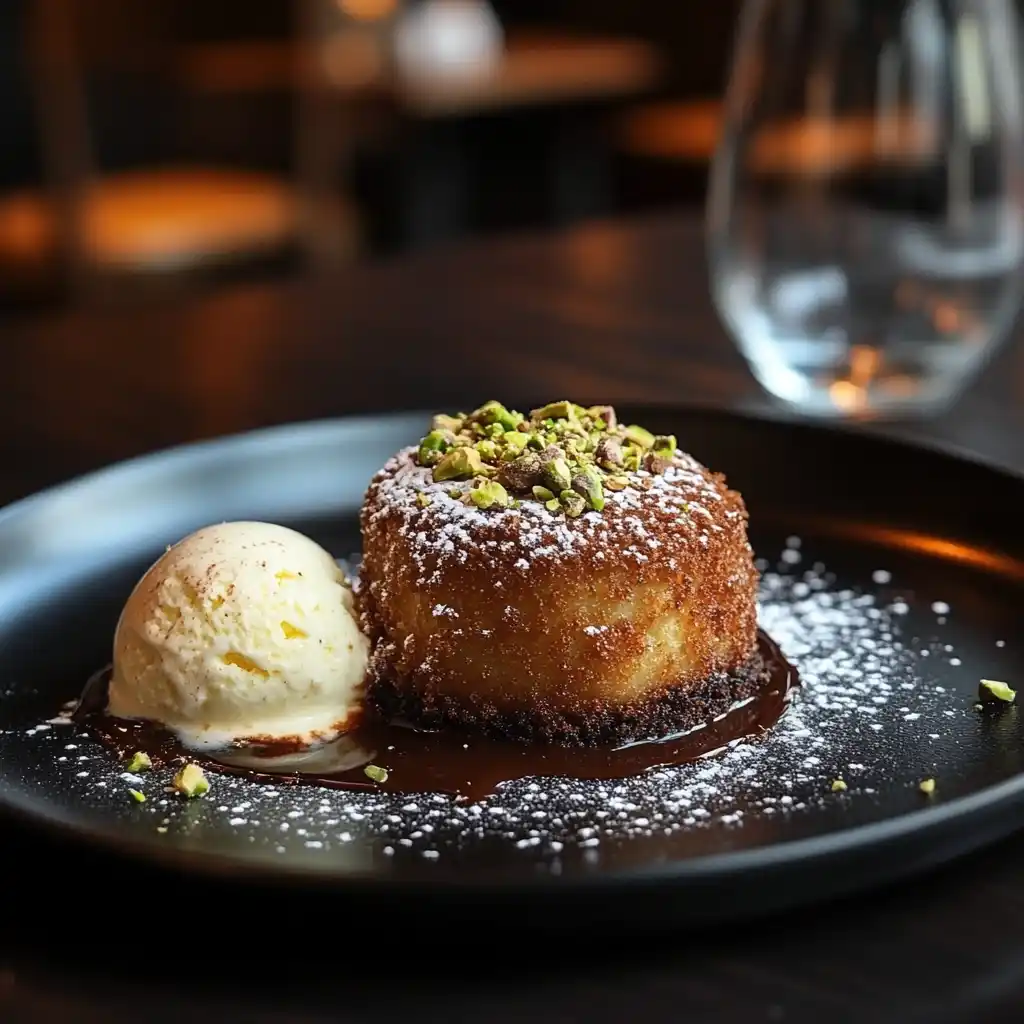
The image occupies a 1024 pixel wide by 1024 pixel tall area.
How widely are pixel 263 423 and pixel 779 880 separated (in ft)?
3.64

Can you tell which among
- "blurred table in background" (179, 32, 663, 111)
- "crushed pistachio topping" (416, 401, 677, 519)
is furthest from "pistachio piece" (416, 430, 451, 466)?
"blurred table in background" (179, 32, 663, 111)

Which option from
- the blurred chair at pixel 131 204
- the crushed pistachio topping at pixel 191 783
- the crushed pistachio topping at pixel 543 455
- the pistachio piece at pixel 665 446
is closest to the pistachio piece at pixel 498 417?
the crushed pistachio topping at pixel 543 455

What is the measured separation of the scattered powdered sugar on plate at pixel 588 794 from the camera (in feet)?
2.83

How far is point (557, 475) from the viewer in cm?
105

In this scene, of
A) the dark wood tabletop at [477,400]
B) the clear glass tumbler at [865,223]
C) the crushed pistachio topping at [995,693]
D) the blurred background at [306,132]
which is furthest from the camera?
the blurred background at [306,132]

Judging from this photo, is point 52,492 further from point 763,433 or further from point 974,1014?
point 974,1014

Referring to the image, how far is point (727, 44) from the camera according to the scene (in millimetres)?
5812

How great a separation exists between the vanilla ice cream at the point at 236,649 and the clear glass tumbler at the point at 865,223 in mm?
756

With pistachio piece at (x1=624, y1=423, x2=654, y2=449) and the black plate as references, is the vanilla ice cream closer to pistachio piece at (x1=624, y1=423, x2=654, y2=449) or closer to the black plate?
the black plate

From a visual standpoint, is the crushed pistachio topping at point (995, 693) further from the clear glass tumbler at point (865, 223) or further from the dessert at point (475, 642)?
the clear glass tumbler at point (865, 223)

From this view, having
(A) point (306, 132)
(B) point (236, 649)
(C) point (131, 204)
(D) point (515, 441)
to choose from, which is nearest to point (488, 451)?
(D) point (515, 441)

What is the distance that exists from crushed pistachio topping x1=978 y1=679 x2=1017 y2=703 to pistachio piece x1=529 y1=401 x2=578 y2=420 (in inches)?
13.9

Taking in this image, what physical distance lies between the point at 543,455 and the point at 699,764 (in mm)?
245

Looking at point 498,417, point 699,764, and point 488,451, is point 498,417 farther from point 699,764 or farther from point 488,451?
point 699,764
